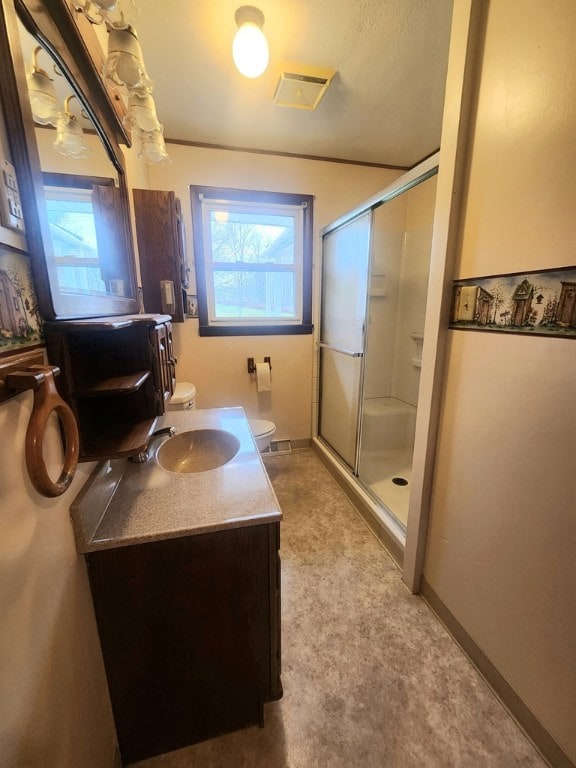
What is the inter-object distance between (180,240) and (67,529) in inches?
66.6

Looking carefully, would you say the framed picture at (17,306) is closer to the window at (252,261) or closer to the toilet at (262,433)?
the toilet at (262,433)

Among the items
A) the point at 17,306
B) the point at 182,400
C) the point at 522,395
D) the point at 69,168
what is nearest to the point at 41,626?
the point at 17,306

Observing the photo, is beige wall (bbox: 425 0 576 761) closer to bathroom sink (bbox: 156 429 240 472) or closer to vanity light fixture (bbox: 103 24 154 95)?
bathroom sink (bbox: 156 429 240 472)

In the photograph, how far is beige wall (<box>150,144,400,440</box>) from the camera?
224cm

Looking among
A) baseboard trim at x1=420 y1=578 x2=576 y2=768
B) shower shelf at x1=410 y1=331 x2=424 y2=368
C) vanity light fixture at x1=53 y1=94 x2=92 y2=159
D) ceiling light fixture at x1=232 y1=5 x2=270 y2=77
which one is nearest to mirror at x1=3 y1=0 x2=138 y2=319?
vanity light fixture at x1=53 y1=94 x2=92 y2=159

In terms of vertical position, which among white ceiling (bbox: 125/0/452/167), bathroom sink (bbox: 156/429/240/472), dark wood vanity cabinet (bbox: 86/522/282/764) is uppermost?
white ceiling (bbox: 125/0/452/167)

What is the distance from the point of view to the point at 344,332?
91.4 inches

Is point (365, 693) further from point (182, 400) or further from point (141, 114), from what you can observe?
point (141, 114)

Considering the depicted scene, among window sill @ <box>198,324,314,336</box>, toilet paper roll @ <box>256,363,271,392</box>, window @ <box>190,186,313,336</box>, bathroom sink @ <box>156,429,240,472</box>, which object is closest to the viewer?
bathroom sink @ <box>156,429,240,472</box>

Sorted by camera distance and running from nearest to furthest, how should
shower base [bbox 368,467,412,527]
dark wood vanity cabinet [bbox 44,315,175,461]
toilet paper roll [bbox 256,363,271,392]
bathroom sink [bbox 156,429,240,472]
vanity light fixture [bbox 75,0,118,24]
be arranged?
dark wood vanity cabinet [bbox 44,315,175,461], vanity light fixture [bbox 75,0,118,24], bathroom sink [bbox 156,429,240,472], shower base [bbox 368,467,412,527], toilet paper roll [bbox 256,363,271,392]

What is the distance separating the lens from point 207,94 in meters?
1.70

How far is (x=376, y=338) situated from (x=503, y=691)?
7.43 ft

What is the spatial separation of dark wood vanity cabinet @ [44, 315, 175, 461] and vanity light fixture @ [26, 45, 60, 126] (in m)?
0.42

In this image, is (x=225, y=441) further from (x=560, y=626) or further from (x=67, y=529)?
(x=560, y=626)
